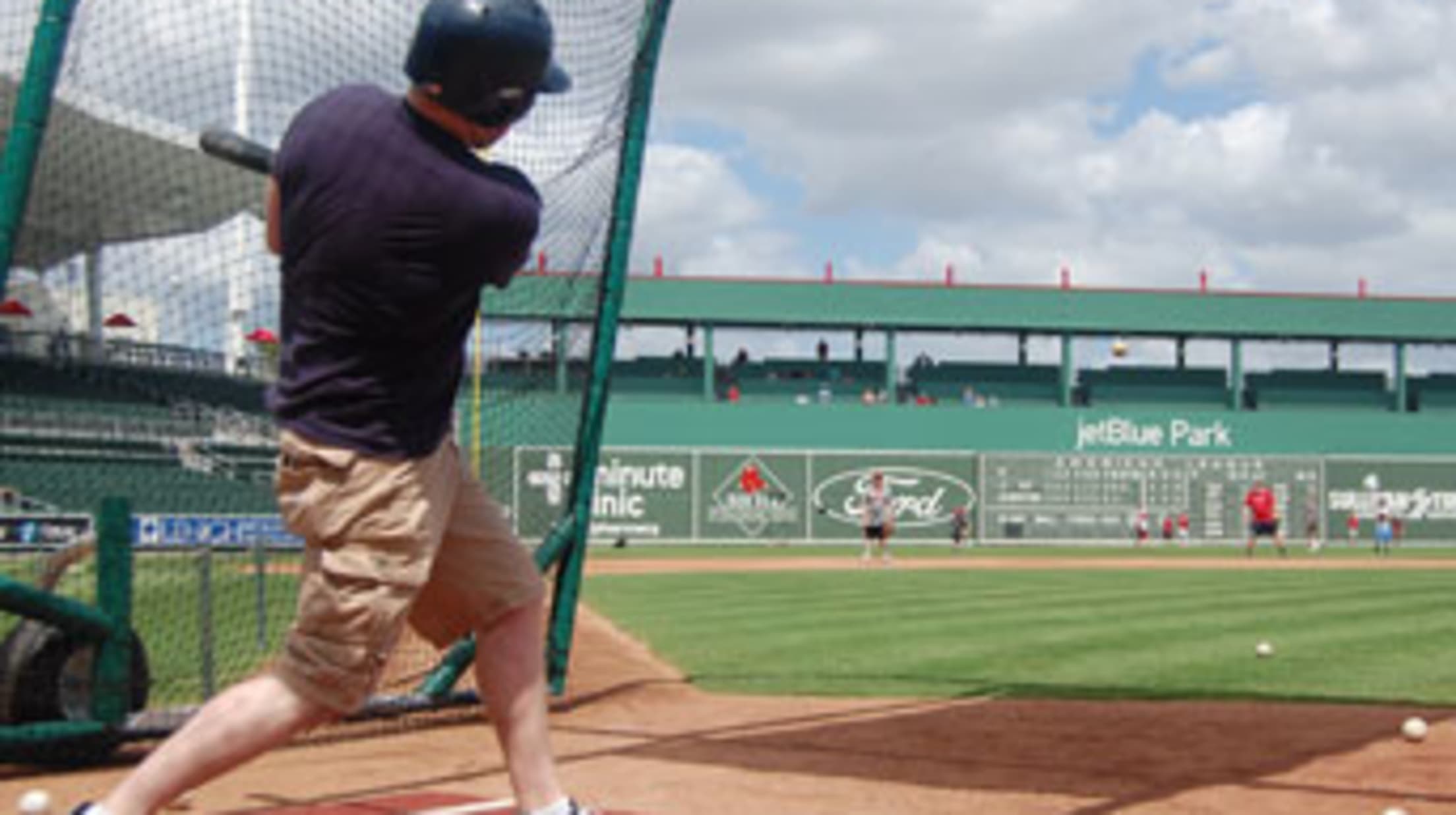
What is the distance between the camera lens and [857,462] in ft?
135

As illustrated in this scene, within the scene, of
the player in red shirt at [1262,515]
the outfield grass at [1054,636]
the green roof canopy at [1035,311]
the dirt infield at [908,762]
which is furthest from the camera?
the green roof canopy at [1035,311]

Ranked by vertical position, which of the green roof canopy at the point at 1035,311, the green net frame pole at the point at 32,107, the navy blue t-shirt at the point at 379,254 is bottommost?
the navy blue t-shirt at the point at 379,254

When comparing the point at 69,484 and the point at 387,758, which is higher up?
the point at 69,484

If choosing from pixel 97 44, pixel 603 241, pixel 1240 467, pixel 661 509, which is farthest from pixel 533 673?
pixel 1240 467

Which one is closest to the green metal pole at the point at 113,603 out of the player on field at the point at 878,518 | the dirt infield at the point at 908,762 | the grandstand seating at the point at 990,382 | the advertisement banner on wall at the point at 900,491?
the dirt infield at the point at 908,762

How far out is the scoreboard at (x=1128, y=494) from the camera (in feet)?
135

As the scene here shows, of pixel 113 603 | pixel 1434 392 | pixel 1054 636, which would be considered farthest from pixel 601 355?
pixel 1434 392

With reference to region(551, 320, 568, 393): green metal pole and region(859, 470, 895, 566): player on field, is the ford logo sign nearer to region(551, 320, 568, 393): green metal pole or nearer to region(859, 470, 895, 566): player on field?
region(859, 470, 895, 566): player on field

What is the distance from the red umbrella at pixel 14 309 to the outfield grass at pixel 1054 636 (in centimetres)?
439

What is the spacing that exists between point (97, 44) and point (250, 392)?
2397mm

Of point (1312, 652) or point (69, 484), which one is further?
point (1312, 652)

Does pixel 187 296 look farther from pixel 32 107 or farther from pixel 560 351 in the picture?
pixel 560 351

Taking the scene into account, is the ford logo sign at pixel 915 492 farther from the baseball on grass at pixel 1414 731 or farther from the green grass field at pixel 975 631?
the baseball on grass at pixel 1414 731

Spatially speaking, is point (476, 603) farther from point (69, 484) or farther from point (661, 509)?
point (661, 509)
